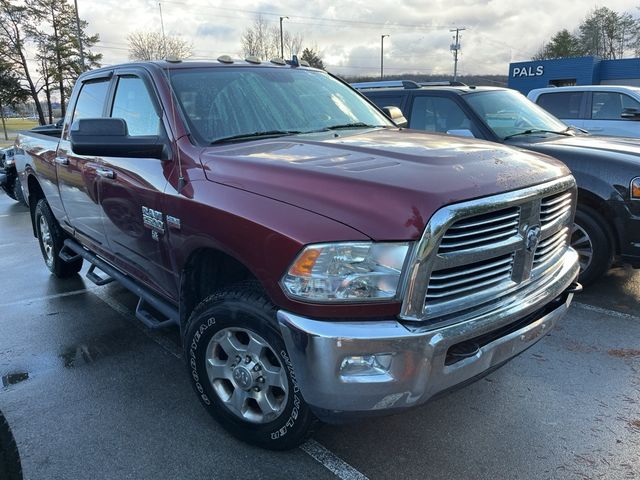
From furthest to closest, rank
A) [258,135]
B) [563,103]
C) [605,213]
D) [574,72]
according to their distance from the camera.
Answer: [574,72], [563,103], [605,213], [258,135]

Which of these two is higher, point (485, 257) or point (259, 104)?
point (259, 104)

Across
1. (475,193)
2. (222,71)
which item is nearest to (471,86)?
(222,71)

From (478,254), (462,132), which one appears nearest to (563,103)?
(462,132)

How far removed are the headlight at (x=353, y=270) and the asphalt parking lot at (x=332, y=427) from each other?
A: 1.03m

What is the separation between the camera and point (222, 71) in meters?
3.55

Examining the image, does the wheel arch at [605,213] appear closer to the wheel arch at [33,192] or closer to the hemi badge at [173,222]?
the hemi badge at [173,222]

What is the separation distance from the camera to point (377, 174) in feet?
7.47

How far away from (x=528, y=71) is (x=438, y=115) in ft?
104

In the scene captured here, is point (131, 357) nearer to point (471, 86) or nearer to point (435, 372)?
point (435, 372)

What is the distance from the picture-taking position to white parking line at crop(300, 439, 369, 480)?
253 centimetres

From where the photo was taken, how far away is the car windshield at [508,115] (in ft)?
18.9

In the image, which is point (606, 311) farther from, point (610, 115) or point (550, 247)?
point (610, 115)

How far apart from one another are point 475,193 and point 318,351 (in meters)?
0.92

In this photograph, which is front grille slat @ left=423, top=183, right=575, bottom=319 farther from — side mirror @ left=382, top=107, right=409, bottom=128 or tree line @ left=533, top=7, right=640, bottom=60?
tree line @ left=533, top=7, right=640, bottom=60
